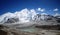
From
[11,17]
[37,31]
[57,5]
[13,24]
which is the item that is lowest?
[37,31]

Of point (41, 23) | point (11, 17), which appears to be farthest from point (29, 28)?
point (11, 17)

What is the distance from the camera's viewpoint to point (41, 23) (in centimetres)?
241

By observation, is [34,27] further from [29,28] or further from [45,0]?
[45,0]

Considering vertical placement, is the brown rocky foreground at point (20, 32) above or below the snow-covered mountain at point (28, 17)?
below

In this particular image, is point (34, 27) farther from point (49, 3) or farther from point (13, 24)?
point (49, 3)

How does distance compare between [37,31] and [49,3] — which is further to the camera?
[49,3]

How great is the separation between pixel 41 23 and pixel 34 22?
0.16 m

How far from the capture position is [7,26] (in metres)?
2.35

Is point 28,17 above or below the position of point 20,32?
above

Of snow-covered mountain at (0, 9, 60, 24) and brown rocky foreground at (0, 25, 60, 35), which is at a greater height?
snow-covered mountain at (0, 9, 60, 24)

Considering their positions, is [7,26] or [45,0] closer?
[7,26]

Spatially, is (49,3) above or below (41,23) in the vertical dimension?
above

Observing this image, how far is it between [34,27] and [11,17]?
22.2 inches

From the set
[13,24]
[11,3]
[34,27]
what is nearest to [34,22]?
[34,27]
